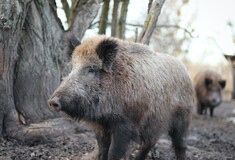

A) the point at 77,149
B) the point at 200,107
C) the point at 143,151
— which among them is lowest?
the point at 200,107

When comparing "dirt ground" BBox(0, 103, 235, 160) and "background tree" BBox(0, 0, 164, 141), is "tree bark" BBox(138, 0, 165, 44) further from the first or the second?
"dirt ground" BBox(0, 103, 235, 160)

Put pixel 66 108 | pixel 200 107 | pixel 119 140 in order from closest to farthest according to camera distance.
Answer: pixel 66 108, pixel 119 140, pixel 200 107

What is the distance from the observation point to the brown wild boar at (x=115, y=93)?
4590 mm

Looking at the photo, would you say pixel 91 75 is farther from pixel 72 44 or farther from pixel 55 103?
pixel 55 103

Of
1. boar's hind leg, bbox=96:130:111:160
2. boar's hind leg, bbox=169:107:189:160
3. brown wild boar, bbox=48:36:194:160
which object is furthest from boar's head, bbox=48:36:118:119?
boar's hind leg, bbox=169:107:189:160

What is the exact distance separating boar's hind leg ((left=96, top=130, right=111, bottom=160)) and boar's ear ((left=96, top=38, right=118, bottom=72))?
2.74 ft

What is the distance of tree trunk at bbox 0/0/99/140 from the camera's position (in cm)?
574

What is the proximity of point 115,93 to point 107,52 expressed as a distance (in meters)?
0.49

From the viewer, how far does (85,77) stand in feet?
15.3

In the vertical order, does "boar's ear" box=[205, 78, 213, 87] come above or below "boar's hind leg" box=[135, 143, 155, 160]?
below

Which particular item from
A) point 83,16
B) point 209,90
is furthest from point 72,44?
point 209,90

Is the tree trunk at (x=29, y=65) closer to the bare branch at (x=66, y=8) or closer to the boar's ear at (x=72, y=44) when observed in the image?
the boar's ear at (x=72, y=44)

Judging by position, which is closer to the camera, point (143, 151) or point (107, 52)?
point (107, 52)

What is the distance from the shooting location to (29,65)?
634 cm
